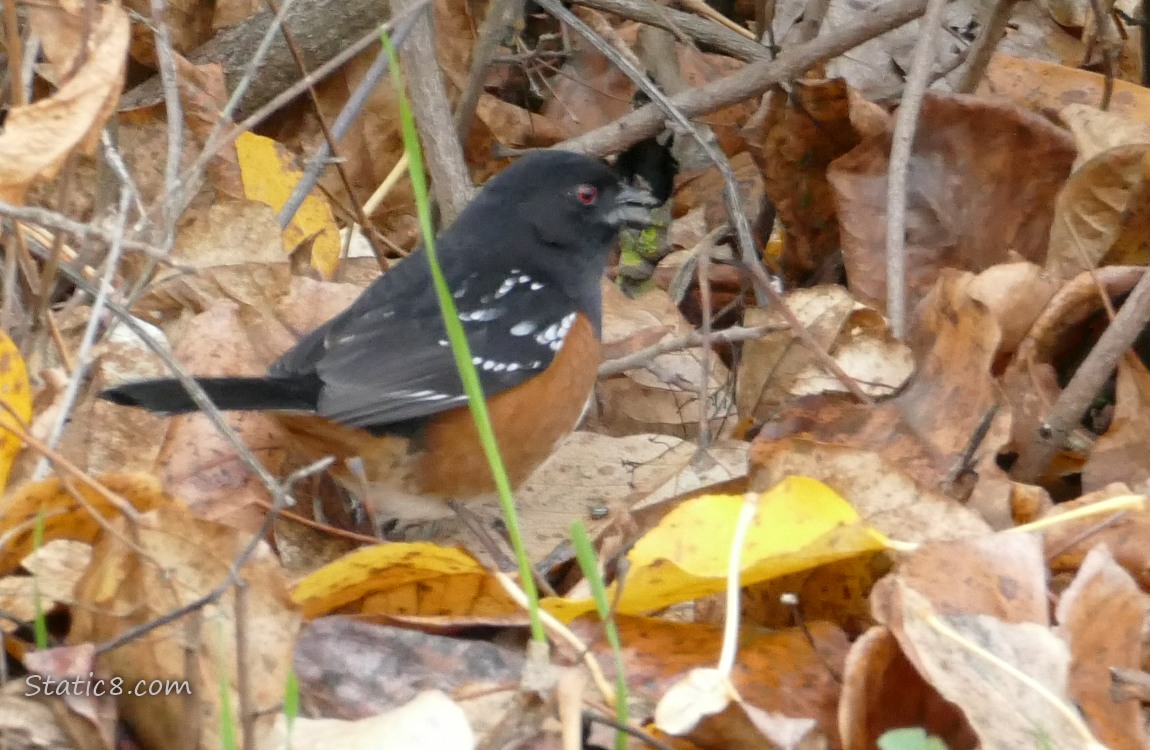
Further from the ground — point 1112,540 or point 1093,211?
point 1093,211

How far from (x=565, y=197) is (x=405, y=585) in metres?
1.24

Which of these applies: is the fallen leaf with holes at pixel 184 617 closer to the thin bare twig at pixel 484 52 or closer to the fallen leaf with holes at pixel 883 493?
the fallen leaf with holes at pixel 883 493

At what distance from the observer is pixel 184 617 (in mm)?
1284

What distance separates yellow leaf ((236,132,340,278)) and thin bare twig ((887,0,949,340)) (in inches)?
42.3

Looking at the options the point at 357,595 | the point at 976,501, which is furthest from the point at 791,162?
the point at 357,595

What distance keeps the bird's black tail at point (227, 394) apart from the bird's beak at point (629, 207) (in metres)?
0.83

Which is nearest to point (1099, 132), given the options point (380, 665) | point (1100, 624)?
point (1100, 624)

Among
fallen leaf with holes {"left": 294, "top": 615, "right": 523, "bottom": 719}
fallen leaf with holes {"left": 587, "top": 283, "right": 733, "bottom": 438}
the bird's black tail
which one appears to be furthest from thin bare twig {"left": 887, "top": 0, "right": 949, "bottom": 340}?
fallen leaf with holes {"left": 294, "top": 615, "right": 523, "bottom": 719}

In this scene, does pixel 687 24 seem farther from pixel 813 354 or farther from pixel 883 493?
pixel 883 493

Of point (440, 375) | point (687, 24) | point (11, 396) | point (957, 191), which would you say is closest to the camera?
point (11, 396)

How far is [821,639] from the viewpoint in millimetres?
1479

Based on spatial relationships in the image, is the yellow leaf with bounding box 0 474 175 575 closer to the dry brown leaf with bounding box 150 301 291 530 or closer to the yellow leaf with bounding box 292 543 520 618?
the yellow leaf with bounding box 292 543 520 618

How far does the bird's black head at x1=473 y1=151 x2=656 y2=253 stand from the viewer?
2.61 meters

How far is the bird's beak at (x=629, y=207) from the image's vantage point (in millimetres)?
2654
